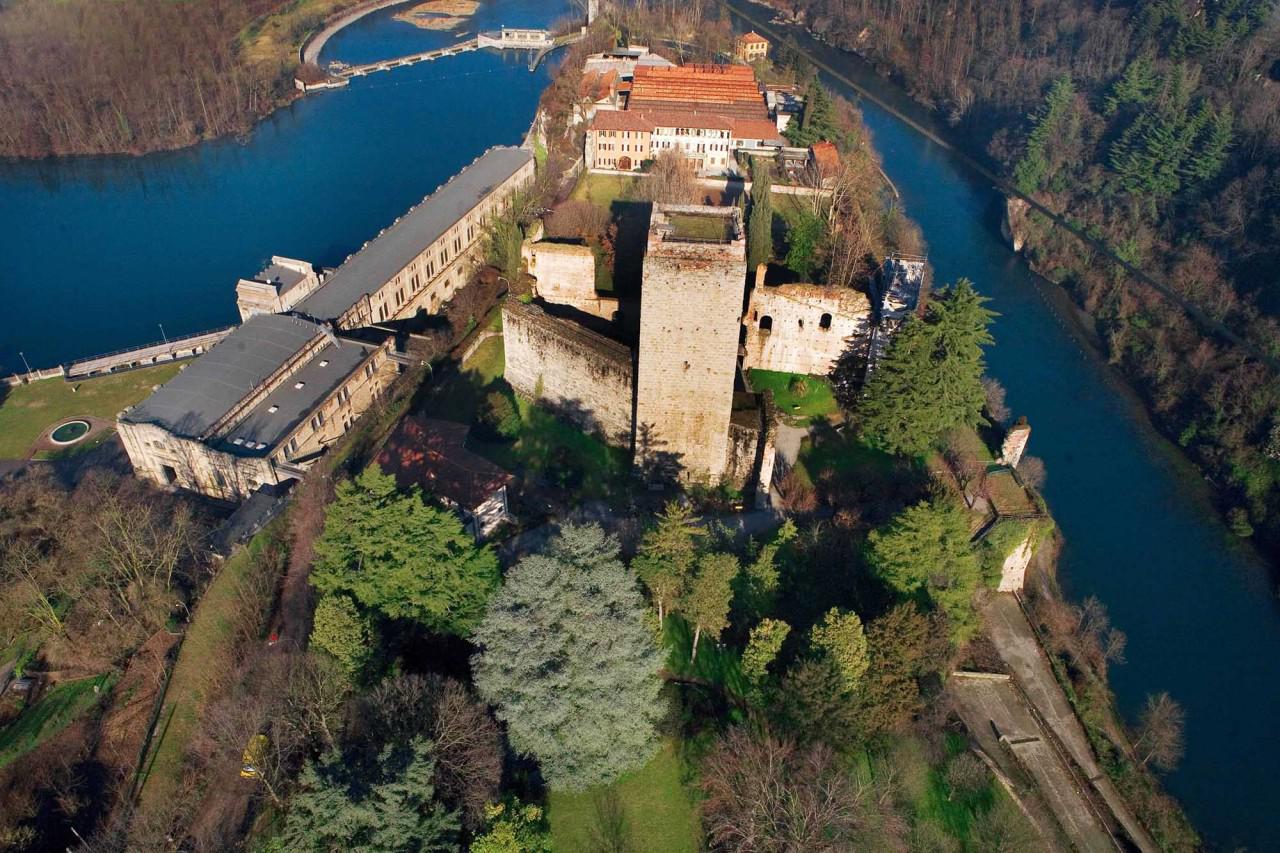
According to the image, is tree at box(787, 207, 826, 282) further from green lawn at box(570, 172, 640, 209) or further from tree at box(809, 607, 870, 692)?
tree at box(809, 607, 870, 692)

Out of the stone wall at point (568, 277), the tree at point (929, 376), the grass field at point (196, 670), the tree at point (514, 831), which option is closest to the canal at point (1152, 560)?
the tree at point (929, 376)

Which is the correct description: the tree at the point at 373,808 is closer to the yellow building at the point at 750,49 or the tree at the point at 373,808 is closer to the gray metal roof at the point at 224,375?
the gray metal roof at the point at 224,375

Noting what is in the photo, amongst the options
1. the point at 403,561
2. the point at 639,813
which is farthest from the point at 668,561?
the point at 403,561

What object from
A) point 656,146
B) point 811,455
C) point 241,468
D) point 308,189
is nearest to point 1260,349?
point 811,455

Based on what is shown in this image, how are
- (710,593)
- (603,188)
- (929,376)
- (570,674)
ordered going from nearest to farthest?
(570,674) → (710,593) → (929,376) → (603,188)

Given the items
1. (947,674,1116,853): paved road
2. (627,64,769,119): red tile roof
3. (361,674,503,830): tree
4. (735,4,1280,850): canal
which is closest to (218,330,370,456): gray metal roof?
(361,674,503,830): tree

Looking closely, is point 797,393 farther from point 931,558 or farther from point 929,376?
point 931,558

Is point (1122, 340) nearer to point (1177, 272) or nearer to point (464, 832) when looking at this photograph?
point (1177, 272)
